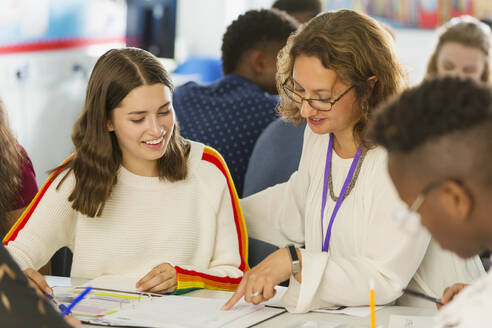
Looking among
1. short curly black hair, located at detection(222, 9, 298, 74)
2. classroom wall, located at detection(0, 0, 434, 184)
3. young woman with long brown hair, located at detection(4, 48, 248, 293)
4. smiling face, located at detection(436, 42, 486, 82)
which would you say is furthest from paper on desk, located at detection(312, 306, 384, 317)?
classroom wall, located at detection(0, 0, 434, 184)

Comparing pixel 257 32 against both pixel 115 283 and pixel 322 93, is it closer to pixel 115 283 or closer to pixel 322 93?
pixel 322 93

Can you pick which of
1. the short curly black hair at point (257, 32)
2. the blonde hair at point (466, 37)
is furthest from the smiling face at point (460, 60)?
the short curly black hair at point (257, 32)

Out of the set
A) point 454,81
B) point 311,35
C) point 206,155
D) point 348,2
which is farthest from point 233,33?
point 348,2

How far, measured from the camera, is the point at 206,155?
2014 mm

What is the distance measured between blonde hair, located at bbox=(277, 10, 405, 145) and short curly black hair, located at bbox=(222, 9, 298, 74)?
1.42m

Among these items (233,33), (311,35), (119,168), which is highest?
(311,35)

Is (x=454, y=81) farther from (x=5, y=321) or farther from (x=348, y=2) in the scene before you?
(x=348, y=2)

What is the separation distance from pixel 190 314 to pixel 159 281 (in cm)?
22

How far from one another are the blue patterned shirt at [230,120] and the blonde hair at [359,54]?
1.05 m

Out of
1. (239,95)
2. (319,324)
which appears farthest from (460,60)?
(319,324)

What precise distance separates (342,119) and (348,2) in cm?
436

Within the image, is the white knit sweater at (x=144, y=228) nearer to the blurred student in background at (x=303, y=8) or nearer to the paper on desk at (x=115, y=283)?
the paper on desk at (x=115, y=283)

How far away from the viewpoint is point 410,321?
1410mm

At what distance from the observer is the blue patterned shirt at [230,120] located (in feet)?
9.08
